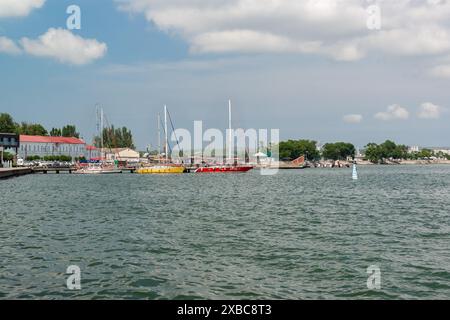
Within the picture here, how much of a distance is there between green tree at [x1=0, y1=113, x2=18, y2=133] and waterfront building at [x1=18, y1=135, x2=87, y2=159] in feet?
17.3

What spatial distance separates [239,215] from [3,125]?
534 ft

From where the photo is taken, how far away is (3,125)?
177625mm

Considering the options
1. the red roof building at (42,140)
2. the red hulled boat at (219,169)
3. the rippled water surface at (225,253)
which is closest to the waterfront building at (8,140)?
the red roof building at (42,140)

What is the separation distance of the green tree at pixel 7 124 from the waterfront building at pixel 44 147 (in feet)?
17.3

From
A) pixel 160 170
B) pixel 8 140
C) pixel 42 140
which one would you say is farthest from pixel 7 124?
pixel 160 170

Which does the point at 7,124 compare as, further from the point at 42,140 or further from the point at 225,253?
the point at 225,253

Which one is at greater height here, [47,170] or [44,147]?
[44,147]

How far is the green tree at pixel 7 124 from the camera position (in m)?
176

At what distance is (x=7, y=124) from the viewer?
595 feet

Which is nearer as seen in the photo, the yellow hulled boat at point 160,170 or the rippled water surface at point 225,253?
the rippled water surface at point 225,253

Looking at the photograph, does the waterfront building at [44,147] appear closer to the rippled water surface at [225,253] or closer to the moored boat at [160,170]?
the moored boat at [160,170]

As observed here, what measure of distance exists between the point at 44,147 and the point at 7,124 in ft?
47.9

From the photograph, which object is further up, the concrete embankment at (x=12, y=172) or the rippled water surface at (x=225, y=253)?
the concrete embankment at (x=12, y=172)

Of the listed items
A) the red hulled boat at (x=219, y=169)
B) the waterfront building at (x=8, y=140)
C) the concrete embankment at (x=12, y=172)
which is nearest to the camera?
the concrete embankment at (x=12, y=172)
